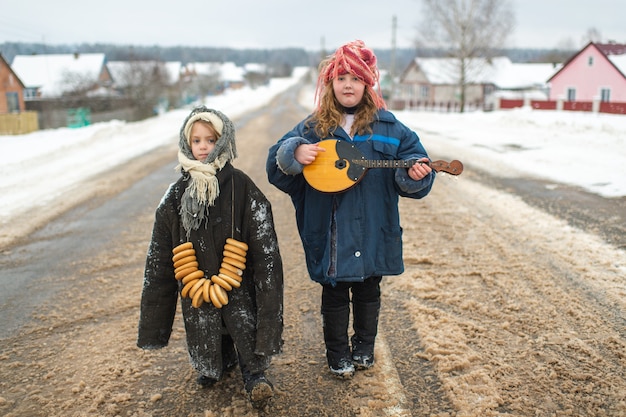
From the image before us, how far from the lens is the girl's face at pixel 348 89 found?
9.06ft

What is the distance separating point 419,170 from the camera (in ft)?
8.62

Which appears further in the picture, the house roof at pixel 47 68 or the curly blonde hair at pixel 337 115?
the house roof at pixel 47 68

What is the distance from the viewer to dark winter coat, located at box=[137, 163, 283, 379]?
2.64 m

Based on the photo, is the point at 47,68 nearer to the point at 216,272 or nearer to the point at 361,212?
the point at 216,272

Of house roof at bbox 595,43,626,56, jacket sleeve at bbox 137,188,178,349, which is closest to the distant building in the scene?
house roof at bbox 595,43,626,56

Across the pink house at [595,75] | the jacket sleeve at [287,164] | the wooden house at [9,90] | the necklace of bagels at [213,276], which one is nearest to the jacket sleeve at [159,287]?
the necklace of bagels at [213,276]

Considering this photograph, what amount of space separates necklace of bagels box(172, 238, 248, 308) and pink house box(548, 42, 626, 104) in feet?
102

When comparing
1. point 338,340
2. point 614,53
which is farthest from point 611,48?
point 338,340

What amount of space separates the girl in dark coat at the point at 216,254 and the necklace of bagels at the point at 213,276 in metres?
0.04

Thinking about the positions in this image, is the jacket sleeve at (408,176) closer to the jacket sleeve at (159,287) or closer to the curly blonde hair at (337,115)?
the curly blonde hair at (337,115)

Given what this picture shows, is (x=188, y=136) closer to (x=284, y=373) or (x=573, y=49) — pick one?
(x=284, y=373)

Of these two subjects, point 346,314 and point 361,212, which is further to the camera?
point 346,314

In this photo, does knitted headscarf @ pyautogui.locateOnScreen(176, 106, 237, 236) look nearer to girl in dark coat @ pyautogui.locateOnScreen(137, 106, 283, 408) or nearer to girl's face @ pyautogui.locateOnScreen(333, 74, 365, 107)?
girl in dark coat @ pyautogui.locateOnScreen(137, 106, 283, 408)

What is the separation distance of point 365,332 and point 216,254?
1.00m
